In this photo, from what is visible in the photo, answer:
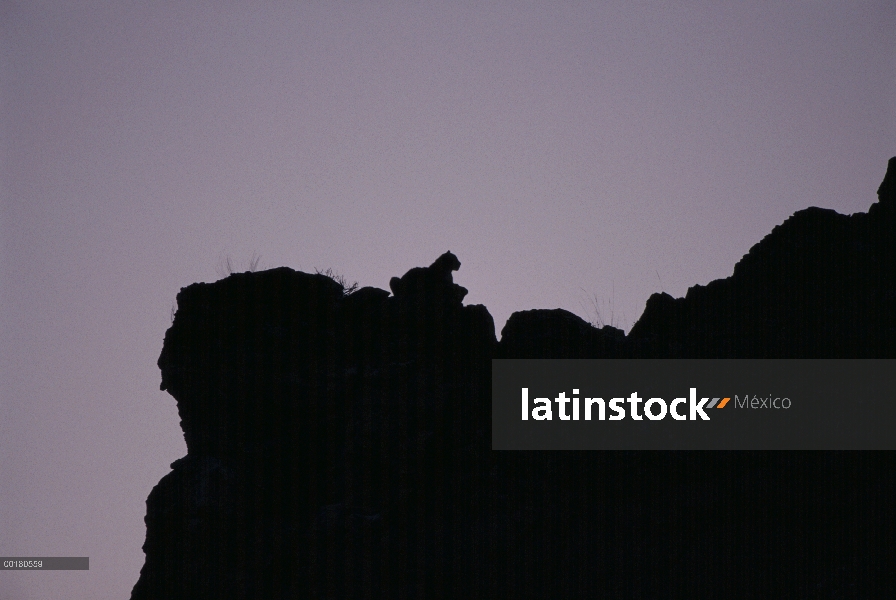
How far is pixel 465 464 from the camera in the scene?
68.4 ft

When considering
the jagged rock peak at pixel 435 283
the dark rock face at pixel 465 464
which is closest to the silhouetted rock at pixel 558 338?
the dark rock face at pixel 465 464

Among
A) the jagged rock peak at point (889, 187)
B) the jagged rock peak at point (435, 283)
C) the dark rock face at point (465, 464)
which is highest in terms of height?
the jagged rock peak at point (889, 187)

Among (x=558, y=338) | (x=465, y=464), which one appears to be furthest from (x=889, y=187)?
Answer: (x=465, y=464)

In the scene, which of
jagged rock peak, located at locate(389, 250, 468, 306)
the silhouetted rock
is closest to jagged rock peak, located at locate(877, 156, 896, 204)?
the silhouetted rock

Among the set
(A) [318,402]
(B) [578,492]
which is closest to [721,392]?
(B) [578,492]

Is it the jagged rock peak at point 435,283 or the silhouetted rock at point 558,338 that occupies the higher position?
the jagged rock peak at point 435,283

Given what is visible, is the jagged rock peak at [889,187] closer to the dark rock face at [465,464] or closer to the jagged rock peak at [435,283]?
the dark rock face at [465,464]

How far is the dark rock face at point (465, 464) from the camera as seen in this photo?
19.5m

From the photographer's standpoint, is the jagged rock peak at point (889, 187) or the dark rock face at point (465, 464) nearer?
the dark rock face at point (465, 464)

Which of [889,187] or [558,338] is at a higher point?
[889,187]

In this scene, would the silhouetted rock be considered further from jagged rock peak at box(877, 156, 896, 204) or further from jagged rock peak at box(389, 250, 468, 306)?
jagged rock peak at box(877, 156, 896, 204)

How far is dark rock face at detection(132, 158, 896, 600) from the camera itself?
1945 centimetres

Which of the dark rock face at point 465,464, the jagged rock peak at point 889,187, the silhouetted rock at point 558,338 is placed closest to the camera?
the dark rock face at point 465,464

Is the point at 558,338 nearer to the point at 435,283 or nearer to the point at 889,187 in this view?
the point at 435,283
